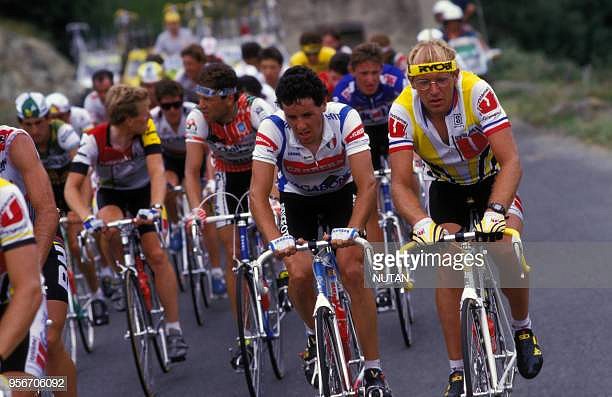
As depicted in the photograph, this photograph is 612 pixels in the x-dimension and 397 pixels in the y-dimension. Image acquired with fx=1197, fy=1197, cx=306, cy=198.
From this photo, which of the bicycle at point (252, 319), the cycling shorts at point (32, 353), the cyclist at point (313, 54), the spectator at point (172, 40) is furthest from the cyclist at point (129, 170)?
the spectator at point (172, 40)

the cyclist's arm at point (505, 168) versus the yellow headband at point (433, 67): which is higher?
the yellow headband at point (433, 67)

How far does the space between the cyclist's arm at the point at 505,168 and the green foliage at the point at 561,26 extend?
1116 inches

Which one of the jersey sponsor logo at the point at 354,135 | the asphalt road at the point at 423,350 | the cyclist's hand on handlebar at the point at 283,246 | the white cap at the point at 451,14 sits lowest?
the asphalt road at the point at 423,350

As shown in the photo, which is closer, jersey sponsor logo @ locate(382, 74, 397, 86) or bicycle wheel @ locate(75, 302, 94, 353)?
bicycle wheel @ locate(75, 302, 94, 353)

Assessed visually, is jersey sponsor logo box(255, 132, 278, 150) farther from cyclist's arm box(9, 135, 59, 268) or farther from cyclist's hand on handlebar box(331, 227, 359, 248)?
cyclist's arm box(9, 135, 59, 268)

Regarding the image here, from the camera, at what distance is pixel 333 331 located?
664 centimetres

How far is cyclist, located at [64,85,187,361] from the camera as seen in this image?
920cm

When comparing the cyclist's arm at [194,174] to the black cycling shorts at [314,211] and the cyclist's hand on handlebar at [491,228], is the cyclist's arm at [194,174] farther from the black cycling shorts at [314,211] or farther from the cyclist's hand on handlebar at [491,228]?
the cyclist's hand on handlebar at [491,228]

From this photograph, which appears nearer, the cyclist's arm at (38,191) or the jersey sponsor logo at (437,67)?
the cyclist's arm at (38,191)

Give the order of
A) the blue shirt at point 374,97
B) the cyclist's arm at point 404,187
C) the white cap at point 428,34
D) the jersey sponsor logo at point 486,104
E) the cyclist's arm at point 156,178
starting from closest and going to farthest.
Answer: the cyclist's arm at point 404,187, the jersey sponsor logo at point 486,104, the cyclist's arm at point 156,178, the blue shirt at point 374,97, the white cap at point 428,34

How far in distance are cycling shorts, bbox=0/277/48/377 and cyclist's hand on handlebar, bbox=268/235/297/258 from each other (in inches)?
60.3

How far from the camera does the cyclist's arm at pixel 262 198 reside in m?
6.96

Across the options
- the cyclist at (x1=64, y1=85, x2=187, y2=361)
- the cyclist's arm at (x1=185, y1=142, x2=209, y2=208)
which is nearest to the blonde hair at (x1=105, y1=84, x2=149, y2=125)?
the cyclist at (x1=64, y1=85, x2=187, y2=361)

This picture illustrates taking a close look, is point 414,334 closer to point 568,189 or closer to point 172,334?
point 172,334
